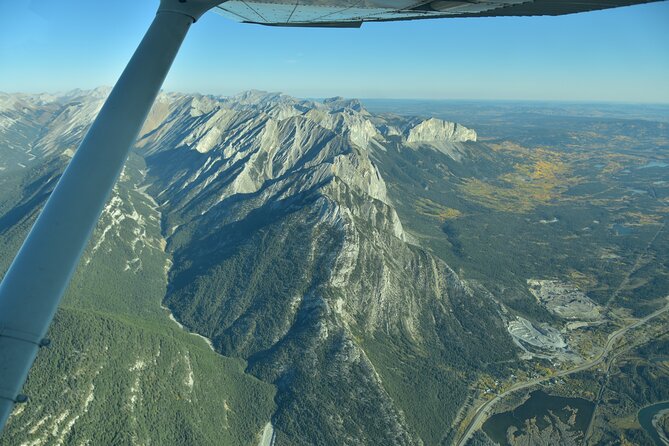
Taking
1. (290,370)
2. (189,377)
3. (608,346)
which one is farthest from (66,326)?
(608,346)

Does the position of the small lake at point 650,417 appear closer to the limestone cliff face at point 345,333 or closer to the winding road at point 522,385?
the winding road at point 522,385

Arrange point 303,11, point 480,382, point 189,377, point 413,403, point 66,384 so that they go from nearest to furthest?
point 303,11, point 66,384, point 189,377, point 413,403, point 480,382

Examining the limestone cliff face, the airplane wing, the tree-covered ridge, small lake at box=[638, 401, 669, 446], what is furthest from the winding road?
the airplane wing

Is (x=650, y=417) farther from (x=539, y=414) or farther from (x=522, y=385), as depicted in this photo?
(x=522, y=385)

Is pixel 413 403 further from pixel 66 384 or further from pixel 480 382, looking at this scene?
pixel 66 384

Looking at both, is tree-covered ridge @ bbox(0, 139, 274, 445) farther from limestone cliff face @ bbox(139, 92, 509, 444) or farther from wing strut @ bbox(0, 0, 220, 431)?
wing strut @ bbox(0, 0, 220, 431)

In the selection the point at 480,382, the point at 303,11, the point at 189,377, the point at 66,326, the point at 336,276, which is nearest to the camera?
the point at 303,11
